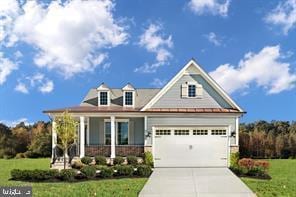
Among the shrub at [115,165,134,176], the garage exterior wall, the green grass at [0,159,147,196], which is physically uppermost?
the garage exterior wall

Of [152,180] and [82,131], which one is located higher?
[82,131]

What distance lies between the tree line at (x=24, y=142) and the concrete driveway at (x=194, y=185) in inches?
808

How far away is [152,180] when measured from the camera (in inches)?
746

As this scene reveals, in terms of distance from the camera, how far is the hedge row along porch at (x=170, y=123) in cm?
2608

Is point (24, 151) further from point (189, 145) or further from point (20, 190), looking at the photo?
point (20, 190)

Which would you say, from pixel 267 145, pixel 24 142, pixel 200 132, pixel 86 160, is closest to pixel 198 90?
pixel 200 132

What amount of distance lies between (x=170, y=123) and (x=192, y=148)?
1.92 m

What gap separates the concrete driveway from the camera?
51.3 feet

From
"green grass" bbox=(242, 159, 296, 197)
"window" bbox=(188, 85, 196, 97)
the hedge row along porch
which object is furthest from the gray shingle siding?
"green grass" bbox=(242, 159, 296, 197)

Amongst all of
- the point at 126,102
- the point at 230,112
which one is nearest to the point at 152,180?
the point at 230,112

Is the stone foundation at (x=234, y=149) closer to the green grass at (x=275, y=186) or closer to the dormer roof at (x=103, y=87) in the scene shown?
the green grass at (x=275, y=186)

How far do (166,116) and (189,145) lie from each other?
2.14 meters

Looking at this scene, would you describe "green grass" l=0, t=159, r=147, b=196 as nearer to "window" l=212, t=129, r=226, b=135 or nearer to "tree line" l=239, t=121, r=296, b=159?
"window" l=212, t=129, r=226, b=135

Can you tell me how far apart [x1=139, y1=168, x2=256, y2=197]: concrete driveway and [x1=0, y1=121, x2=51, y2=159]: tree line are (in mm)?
20522
